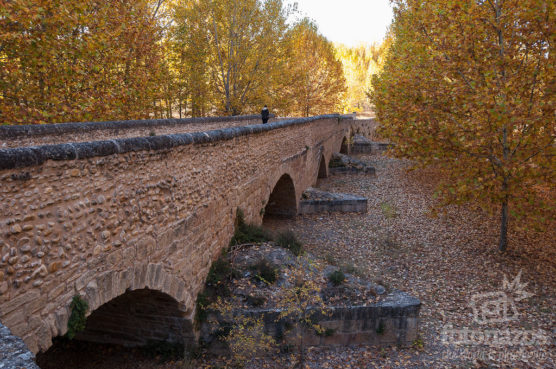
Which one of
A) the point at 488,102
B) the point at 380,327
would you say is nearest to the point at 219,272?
the point at 380,327

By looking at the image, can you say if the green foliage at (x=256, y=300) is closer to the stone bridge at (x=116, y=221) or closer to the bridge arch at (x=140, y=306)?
the stone bridge at (x=116, y=221)

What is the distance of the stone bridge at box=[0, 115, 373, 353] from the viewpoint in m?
3.07

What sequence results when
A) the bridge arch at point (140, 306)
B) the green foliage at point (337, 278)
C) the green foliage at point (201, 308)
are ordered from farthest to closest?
the green foliage at point (337, 278) < the green foliage at point (201, 308) < the bridge arch at point (140, 306)

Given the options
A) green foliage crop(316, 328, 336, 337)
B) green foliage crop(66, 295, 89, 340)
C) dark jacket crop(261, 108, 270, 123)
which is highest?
dark jacket crop(261, 108, 270, 123)

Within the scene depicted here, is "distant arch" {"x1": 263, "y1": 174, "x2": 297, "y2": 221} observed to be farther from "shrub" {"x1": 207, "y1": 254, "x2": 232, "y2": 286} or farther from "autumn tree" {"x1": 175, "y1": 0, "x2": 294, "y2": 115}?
"autumn tree" {"x1": 175, "y1": 0, "x2": 294, "y2": 115}

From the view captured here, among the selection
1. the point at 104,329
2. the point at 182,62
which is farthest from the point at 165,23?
the point at 104,329

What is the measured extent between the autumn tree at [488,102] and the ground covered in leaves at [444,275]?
1.25 m

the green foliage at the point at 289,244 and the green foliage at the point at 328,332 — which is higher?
the green foliage at the point at 289,244

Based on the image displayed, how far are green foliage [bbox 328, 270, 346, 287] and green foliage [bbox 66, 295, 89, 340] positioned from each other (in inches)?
180

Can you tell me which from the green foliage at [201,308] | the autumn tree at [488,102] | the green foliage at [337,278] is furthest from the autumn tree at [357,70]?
the green foliage at [201,308]

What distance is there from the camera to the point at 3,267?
9.47 ft

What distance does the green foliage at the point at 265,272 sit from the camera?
22.5ft

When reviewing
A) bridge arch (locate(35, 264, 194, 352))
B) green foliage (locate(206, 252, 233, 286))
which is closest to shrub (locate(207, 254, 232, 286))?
green foliage (locate(206, 252, 233, 286))

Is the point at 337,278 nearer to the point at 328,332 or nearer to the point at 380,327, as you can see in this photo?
the point at 328,332
